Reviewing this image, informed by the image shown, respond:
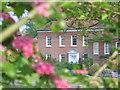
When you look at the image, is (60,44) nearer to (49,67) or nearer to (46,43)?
(46,43)

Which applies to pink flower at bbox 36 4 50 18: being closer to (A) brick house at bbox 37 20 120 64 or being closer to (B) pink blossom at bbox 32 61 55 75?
(B) pink blossom at bbox 32 61 55 75

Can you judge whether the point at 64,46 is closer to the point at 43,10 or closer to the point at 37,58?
the point at 37,58

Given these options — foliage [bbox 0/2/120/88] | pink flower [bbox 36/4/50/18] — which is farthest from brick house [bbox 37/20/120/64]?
pink flower [bbox 36/4/50/18]

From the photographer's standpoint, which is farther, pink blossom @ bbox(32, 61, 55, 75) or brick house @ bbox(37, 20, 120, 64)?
brick house @ bbox(37, 20, 120, 64)

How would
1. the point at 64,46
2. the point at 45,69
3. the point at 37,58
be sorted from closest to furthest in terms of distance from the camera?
the point at 45,69, the point at 37,58, the point at 64,46

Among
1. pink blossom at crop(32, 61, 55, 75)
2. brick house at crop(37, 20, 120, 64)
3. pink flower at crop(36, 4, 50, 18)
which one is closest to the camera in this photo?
pink flower at crop(36, 4, 50, 18)

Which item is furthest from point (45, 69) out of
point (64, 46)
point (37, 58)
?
point (64, 46)

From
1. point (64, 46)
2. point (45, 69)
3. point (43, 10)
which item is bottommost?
point (64, 46)

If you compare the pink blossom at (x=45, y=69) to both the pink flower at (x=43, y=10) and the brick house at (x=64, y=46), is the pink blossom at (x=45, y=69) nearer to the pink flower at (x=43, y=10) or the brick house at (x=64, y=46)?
the pink flower at (x=43, y=10)

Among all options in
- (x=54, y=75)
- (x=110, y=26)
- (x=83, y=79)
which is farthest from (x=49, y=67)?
(x=110, y=26)

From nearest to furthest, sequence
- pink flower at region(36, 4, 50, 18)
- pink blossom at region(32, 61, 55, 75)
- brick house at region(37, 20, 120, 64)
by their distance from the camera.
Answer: pink flower at region(36, 4, 50, 18) < pink blossom at region(32, 61, 55, 75) < brick house at region(37, 20, 120, 64)

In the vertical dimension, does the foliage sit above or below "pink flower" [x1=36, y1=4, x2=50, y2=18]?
below

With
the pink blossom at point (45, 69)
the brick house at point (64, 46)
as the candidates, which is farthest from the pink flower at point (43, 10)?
the brick house at point (64, 46)

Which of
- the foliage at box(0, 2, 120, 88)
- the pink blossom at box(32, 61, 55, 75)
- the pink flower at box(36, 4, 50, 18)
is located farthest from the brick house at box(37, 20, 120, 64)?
the pink flower at box(36, 4, 50, 18)
